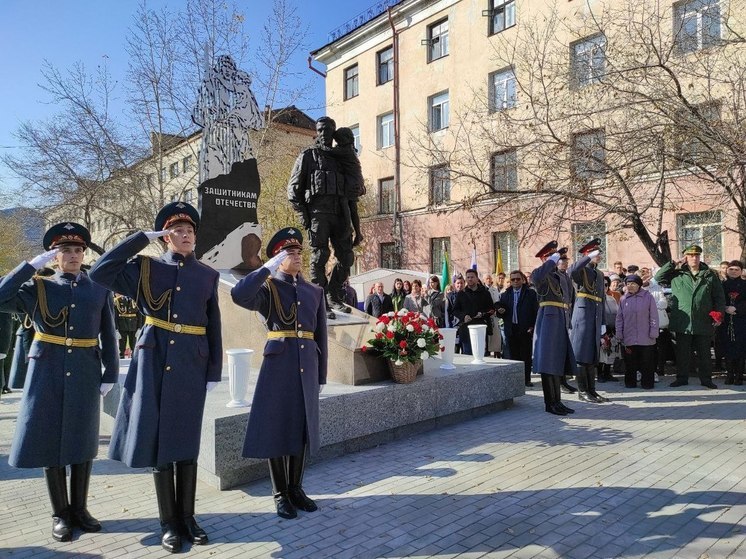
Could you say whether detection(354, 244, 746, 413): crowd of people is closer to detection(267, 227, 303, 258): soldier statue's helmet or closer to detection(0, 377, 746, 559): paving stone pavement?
detection(0, 377, 746, 559): paving stone pavement

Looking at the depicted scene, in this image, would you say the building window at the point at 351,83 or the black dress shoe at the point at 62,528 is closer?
the black dress shoe at the point at 62,528

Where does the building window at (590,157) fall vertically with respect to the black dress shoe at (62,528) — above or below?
above

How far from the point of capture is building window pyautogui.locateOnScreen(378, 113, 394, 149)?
1007 inches

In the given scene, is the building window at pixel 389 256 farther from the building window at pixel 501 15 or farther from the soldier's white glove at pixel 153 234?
the soldier's white glove at pixel 153 234

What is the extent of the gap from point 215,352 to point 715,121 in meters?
8.85

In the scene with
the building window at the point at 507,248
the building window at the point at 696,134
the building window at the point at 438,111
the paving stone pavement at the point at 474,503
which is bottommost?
the paving stone pavement at the point at 474,503

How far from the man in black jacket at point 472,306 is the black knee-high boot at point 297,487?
19.2ft

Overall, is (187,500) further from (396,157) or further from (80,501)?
(396,157)

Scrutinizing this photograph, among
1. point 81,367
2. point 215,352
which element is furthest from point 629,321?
point 81,367

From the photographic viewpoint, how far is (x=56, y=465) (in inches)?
140

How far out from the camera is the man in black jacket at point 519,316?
903 centimetres

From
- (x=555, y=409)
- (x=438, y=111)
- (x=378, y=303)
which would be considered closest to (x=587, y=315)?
(x=555, y=409)

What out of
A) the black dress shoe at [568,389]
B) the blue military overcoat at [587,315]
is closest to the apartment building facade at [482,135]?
the blue military overcoat at [587,315]

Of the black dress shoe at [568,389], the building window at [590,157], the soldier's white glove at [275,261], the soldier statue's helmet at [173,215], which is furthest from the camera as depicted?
the building window at [590,157]
